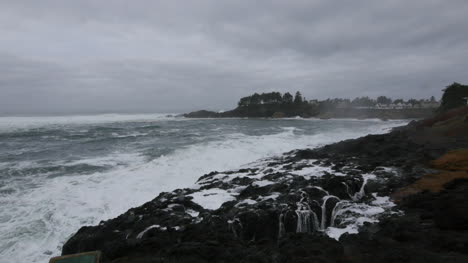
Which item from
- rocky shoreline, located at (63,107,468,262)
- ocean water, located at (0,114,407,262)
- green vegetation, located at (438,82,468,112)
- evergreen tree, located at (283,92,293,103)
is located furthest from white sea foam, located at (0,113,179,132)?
green vegetation, located at (438,82,468,112)

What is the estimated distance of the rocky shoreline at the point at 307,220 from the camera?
147 inches

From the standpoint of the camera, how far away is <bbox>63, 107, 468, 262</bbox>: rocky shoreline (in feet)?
12.2

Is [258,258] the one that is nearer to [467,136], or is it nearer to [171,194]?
[171,194]

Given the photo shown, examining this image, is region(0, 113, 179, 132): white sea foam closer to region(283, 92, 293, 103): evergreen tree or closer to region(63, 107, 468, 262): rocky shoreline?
region(63, 107, 468, 262): rocky shoreline

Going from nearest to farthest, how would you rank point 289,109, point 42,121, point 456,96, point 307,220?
point 307,220 < point 456,96 < point 42,121 < point 289,109

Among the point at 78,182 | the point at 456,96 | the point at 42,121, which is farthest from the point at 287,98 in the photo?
the point at 78,182

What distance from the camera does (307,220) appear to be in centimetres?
547

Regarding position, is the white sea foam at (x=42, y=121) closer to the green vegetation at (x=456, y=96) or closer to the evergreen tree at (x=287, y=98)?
the evergreen tree at (x=287, y=98)

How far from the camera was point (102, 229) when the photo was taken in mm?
5270

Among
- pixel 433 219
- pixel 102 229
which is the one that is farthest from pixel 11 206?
pixel 433 219

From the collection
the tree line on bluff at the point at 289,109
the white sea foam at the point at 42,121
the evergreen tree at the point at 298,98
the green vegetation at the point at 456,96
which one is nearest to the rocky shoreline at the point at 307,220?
the green vegetation at the point at 456,96

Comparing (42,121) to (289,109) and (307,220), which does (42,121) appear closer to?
(307,220)

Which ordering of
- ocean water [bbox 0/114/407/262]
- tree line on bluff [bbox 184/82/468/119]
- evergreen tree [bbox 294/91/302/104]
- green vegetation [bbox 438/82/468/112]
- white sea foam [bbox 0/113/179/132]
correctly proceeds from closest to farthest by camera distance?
1. ocean water [bbox 0/114/407/262]
2. green vegetation [bbox 438/82/468/112]
3. white sea foam [bbox 0/113/179/132]
4. tree line on bluff [bbox 184/82/468/119]
5. evergreen tree [bbox 294/91/302/104]

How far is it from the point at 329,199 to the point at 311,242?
2.44 m
